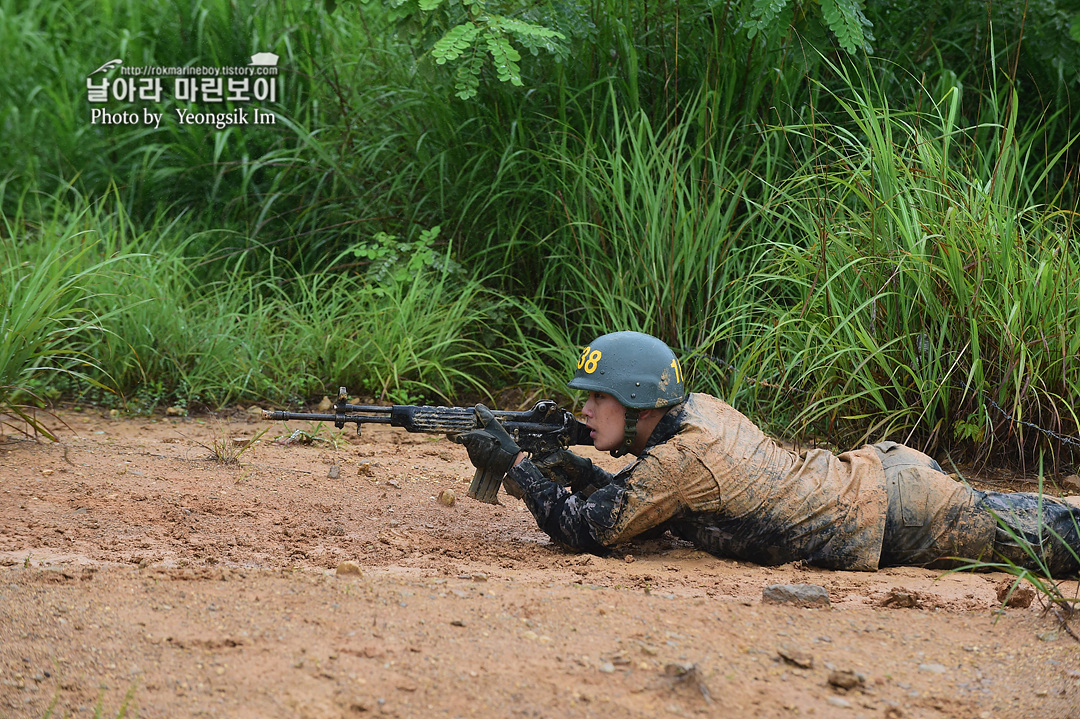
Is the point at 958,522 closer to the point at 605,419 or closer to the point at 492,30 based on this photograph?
the point at 605,419

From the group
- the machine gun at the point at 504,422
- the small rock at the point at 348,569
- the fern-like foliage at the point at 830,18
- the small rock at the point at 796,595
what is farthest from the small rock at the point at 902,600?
the fern-like foliage at the point at 830,18

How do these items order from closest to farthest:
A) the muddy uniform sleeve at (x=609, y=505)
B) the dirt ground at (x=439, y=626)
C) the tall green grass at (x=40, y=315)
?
1. the dirt ground at (x=439, y=626)
2. the muddy uniform sleeve at (x=609, y=505)
3. the tall green grass at (x=40, y=315)

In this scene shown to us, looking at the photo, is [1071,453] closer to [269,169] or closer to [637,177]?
[637,177]

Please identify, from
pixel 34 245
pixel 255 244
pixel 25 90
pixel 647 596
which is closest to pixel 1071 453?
pixel 647 596

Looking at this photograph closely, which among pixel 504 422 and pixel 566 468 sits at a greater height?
pixel 504 422

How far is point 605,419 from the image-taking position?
303cm

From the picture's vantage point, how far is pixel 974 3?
5.20 meters

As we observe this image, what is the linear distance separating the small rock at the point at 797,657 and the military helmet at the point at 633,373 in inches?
38.0

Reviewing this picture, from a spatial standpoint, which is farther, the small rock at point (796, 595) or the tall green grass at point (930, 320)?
the tall green grass at point (930, 320)

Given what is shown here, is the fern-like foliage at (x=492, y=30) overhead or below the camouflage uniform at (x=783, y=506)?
overhead

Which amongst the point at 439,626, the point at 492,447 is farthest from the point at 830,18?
the point at 439,626

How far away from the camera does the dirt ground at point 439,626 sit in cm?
192

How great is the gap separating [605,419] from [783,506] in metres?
0.58

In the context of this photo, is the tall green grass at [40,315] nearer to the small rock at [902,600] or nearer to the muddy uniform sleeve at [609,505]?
the muddy uniform sleeve at [609,505]
